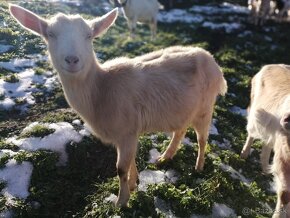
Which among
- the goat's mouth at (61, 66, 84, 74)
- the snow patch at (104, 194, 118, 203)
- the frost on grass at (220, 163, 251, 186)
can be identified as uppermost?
the goat's mouth at (61, 66, 84, 74)

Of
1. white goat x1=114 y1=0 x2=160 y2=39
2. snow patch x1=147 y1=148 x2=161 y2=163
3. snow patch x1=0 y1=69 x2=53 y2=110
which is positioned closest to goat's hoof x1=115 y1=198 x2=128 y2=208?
snow patch x1=147 y1=148 x2=161 y2=163

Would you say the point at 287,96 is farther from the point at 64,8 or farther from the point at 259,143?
the point at 64,8

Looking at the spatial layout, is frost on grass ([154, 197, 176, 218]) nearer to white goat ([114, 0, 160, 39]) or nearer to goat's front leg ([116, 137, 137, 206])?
goat's front leg ([116, 137, 137, 206])

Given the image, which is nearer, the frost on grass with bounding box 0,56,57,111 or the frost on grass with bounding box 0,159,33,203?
the frost on grass with bounding box 0,159,33,203

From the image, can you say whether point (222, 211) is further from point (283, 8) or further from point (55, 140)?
point (283, 8)

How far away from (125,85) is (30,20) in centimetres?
165

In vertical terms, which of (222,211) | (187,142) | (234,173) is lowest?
(234,173)

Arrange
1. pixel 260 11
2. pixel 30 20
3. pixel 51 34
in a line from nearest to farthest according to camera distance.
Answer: pixel 51 34 < pixel 30 20 < pixel 260 11

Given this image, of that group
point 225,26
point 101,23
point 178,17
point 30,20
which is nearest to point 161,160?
point 101,23

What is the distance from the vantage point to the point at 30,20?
5531mm

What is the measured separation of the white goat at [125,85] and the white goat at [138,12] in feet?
32.0

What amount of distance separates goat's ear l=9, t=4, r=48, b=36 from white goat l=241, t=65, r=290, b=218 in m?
3.52

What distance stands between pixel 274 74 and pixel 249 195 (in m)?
2.37

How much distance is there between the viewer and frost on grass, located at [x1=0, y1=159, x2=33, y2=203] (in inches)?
238
